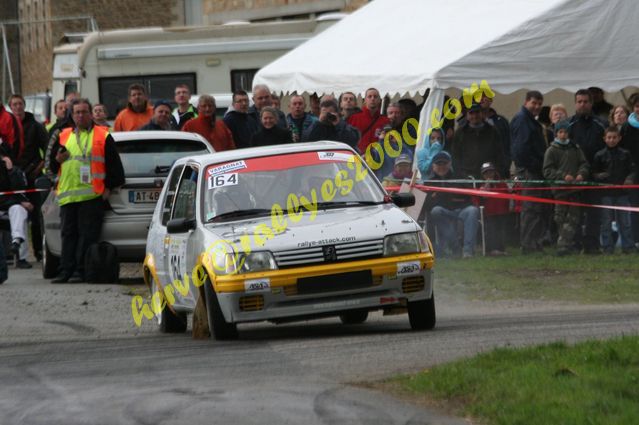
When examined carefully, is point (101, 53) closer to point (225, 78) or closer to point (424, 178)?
point (225, 78)

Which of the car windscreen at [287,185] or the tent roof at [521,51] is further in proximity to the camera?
the tent roof at [521,51]

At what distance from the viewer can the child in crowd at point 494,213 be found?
20.1 metres

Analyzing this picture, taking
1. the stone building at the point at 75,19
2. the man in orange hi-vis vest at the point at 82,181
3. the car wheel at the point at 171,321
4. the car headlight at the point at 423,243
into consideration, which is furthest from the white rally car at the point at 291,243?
the stone building at the point at 75,19

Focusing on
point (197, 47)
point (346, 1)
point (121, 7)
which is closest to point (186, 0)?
point (121, 7)

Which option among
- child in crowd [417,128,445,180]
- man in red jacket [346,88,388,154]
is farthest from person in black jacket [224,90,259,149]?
child in crowd [417,128,445,180]

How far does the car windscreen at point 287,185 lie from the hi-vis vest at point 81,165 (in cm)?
525

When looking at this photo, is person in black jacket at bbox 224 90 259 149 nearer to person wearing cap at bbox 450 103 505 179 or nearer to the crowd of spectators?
the crowd of spectators

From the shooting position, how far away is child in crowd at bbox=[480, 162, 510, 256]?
2014cm

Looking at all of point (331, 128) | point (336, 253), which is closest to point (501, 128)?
point (331, 128)

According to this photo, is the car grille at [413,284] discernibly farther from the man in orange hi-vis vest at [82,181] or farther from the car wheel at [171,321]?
the man in orange hi-vis vest at [82,181]

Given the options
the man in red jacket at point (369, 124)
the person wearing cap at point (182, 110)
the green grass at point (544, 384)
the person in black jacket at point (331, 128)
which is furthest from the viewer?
the person wearing cap at point (182, 110)

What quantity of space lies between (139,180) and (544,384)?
1040 cm

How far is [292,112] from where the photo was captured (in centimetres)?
2052

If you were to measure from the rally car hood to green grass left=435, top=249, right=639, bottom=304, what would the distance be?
3728 millimetres
